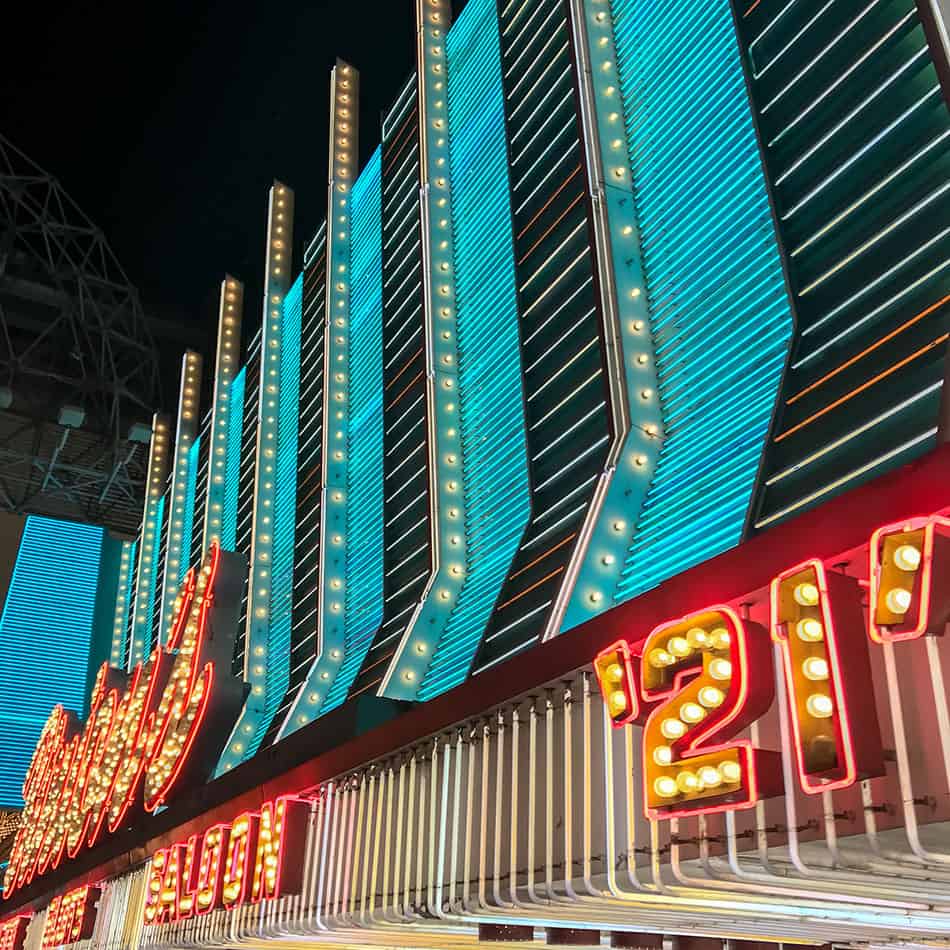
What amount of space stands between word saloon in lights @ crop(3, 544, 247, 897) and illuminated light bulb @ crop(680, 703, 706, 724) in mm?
6613

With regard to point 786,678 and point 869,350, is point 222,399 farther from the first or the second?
point 786,678

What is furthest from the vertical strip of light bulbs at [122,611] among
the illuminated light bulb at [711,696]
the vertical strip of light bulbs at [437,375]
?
the illuminated light bulb at [711,696]

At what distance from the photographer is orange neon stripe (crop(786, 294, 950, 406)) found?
16.3 ft

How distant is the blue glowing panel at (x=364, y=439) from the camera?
33.7ft

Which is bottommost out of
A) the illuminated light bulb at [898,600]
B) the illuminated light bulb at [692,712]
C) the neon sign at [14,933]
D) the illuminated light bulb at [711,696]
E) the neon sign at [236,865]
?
the neon sign at [14,933]

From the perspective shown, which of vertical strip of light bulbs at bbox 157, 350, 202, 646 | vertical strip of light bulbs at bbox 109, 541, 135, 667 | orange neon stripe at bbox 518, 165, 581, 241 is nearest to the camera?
orange neon stripe at bbox 518, 165, 581, 241

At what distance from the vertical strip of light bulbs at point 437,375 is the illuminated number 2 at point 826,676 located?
5.17 m

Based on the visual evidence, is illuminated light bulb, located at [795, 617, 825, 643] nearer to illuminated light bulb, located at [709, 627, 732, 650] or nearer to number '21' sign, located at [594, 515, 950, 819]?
number '21' sign, located at [594, 515, 950, 819]

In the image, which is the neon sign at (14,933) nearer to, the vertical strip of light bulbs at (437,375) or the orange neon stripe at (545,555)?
the vertical strip of light bulbs at (437,375)

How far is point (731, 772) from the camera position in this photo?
11.3 ft

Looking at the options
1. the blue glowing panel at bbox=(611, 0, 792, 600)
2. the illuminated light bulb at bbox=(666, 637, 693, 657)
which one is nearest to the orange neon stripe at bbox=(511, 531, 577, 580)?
the blue glowing panel at bbox=(611, 0, 792, 600)

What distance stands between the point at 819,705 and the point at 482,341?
20.7 ft

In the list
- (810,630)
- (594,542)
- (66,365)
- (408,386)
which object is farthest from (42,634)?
(810,630)

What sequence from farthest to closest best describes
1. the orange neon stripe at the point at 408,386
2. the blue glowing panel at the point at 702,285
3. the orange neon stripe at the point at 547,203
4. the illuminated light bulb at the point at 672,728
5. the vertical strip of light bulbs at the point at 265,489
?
1. the vertical strip of light bulbs at the point at 265,489
2. the orange neon stripe at the point at 408,386
3. the orange neon stripe at the point at 547,203
4. the blue glowing panel at the point at 702,285
5. the illuminated light bulb at the point at 672,728
